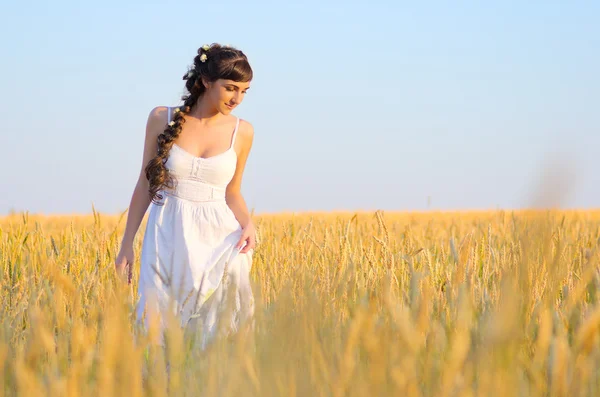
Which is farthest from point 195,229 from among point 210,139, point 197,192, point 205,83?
point 205,83

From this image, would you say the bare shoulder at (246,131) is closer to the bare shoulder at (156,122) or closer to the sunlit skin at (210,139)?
the sunlit skin at (210,139)

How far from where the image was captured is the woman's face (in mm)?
3070

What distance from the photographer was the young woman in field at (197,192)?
3.00 metres

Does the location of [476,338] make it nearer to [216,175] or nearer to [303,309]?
[303,309]

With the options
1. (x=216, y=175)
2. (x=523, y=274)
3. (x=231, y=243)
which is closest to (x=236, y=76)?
(x=216, y=175)

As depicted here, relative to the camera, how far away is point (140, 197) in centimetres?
316

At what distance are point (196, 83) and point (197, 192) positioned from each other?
0.56 m

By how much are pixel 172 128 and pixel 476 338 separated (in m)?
2.22

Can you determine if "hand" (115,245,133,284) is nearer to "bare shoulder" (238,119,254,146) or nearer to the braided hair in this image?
the braided hair

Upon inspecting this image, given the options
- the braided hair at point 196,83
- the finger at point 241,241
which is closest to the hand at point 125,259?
the braided hair at point 196,83

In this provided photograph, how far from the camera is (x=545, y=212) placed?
0.68m

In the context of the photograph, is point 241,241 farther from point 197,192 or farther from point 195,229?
point 197,192

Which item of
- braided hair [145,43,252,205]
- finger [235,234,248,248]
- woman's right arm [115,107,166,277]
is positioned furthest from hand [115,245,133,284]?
finger [235,234,248,248]

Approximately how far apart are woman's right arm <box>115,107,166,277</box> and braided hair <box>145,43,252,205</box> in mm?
63
